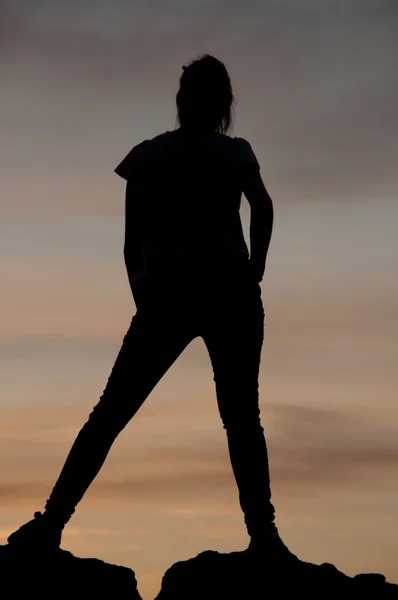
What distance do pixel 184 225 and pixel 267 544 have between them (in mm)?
2050

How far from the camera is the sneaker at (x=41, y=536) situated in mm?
7391

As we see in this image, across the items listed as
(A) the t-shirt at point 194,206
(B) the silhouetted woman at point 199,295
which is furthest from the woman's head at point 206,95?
(A) the t-shirt at point 194,206

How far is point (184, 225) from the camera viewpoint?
7.49m

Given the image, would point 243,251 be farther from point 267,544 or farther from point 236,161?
point 267,544

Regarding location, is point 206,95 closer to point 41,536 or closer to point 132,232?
point 132,232

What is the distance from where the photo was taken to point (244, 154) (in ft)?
24.5

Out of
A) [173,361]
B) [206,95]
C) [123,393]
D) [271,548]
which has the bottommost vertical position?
[271,548]

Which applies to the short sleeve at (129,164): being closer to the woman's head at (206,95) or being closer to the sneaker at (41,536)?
the woman's head at (206,95)

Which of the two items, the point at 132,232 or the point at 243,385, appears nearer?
the point at 243,385

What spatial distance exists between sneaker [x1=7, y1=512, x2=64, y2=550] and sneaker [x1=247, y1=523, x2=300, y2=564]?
1.22m

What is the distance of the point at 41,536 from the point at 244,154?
2655 millimetres

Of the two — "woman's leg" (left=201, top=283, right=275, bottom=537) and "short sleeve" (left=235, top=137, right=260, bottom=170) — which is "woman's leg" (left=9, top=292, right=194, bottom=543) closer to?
"woman's leg" (left=201, top=283, right=275, bottom=537)

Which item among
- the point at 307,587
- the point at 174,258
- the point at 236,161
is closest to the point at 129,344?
the point at 174,258

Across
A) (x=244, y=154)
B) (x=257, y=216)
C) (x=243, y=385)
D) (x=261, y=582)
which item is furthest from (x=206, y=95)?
(x=261, y=582)
